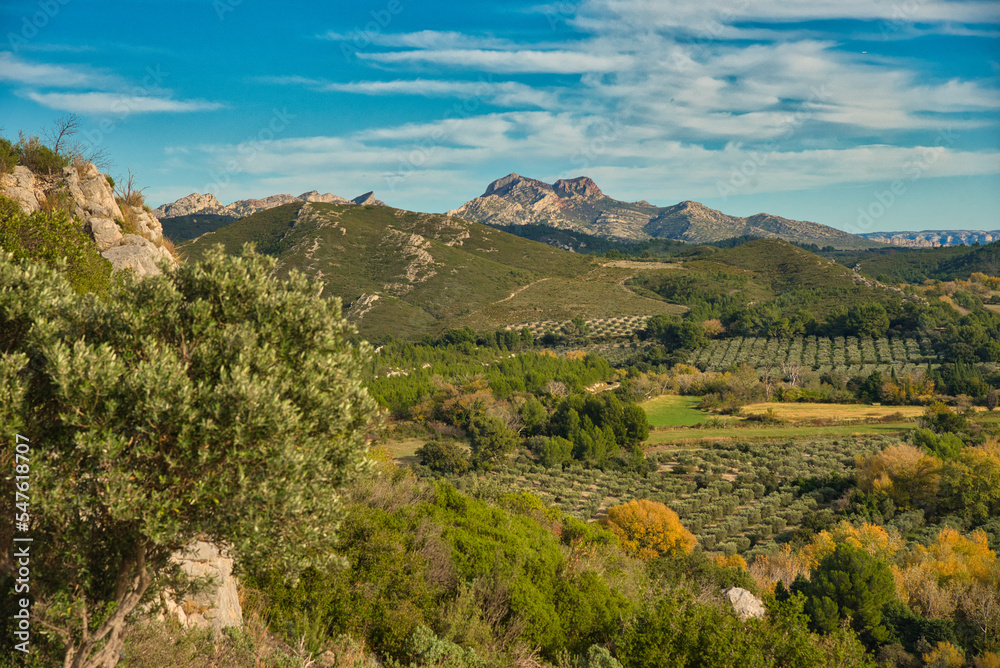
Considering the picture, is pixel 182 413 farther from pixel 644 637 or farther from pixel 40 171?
pixel 40 171

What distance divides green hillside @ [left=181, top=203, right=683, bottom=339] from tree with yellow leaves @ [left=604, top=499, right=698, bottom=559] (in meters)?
71.3

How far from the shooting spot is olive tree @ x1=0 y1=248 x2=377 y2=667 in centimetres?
562

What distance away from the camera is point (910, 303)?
9962 centimetres

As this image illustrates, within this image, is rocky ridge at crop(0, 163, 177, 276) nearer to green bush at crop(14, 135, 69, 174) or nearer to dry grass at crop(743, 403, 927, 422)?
green bush at crop(14, 135, 69, 174)

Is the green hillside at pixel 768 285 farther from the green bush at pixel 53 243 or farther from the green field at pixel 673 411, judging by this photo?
the green bush at pixel 53 243

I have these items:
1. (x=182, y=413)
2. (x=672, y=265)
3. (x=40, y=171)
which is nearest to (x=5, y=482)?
(x=182, y=413)

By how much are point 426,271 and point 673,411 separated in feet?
237

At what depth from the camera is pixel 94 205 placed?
19812 millimetres

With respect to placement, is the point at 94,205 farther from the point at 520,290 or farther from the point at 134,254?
the point at 520,290

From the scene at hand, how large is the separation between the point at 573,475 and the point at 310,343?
41715mm

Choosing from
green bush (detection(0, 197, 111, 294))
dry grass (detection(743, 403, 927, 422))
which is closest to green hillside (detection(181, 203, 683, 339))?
dry grass (detection(743, 403, 927, 422))

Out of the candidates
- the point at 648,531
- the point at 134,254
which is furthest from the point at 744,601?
the point at 134,254

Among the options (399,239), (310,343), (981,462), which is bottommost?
(981,462)

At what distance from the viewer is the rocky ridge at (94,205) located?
17.8m
